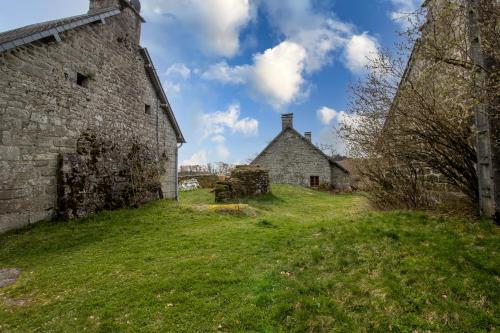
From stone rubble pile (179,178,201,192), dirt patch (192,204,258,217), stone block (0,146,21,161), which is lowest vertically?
dirt patch (192,204,258,217)

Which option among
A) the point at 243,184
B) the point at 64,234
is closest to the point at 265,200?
the point at 243,184

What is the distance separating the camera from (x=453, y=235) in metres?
4.86

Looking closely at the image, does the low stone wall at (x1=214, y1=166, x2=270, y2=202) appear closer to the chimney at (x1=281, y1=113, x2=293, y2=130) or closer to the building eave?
the building eave

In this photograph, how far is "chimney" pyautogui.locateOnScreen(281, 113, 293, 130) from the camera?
87.8 ft

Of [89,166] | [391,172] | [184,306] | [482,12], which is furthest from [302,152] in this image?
[184,306]

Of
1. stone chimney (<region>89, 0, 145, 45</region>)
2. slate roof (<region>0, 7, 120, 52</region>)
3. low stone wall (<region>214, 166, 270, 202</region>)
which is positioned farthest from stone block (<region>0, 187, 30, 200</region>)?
low stone wall (<region>214, 166, 270, 202</region>)

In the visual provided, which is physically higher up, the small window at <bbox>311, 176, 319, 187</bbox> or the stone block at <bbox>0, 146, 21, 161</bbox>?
the stone block at <bbox>0, 146, 21, 161</bbox>

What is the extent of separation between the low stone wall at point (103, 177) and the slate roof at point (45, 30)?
2.94 meters

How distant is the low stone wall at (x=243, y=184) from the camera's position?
48.2 ft

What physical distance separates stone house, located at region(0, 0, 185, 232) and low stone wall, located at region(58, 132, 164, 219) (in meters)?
0.04

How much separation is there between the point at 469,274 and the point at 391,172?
191 inches

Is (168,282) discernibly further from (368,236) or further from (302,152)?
(302,152)

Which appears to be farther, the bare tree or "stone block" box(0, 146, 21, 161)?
"stone block" box(0, 146, 21, 161)

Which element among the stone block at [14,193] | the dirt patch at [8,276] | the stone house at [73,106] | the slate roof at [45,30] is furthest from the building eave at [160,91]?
the dirt patch at [8,276]
